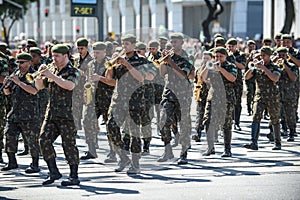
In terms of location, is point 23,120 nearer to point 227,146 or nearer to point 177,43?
point 177,43

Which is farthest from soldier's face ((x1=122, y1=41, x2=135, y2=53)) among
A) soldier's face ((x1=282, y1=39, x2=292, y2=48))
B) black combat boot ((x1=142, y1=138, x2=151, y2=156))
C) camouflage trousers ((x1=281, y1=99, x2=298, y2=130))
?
camouflage trousers ((x1=281, y1=99, x2=298, y2=130))

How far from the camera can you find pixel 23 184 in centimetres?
965

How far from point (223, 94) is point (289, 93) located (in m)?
2.47

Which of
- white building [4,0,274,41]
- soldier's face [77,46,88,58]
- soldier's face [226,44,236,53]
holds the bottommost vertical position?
soldier's face [77,46,88,58]

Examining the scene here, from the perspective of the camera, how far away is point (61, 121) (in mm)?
9492

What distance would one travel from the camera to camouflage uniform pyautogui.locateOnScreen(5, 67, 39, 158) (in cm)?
1058

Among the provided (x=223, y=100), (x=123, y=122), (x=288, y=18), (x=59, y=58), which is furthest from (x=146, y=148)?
(x=288, y=18)

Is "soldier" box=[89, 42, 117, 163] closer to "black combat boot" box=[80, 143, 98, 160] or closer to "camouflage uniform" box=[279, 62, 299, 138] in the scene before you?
"black combat boot" box=[80, 143, 98, 160]

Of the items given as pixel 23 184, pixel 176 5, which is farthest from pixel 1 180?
pixel 176 5

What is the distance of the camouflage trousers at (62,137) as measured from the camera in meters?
9.45

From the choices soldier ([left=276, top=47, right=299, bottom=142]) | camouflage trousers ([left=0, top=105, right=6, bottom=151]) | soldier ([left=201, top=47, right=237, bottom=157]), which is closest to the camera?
camouflage trousers ([left=0, top=105, right=6, bottom=151])

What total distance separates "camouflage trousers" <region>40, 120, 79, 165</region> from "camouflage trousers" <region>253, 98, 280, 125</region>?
4.07 metres

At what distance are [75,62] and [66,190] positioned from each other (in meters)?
3.97

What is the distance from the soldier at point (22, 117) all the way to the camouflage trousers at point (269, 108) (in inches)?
158
